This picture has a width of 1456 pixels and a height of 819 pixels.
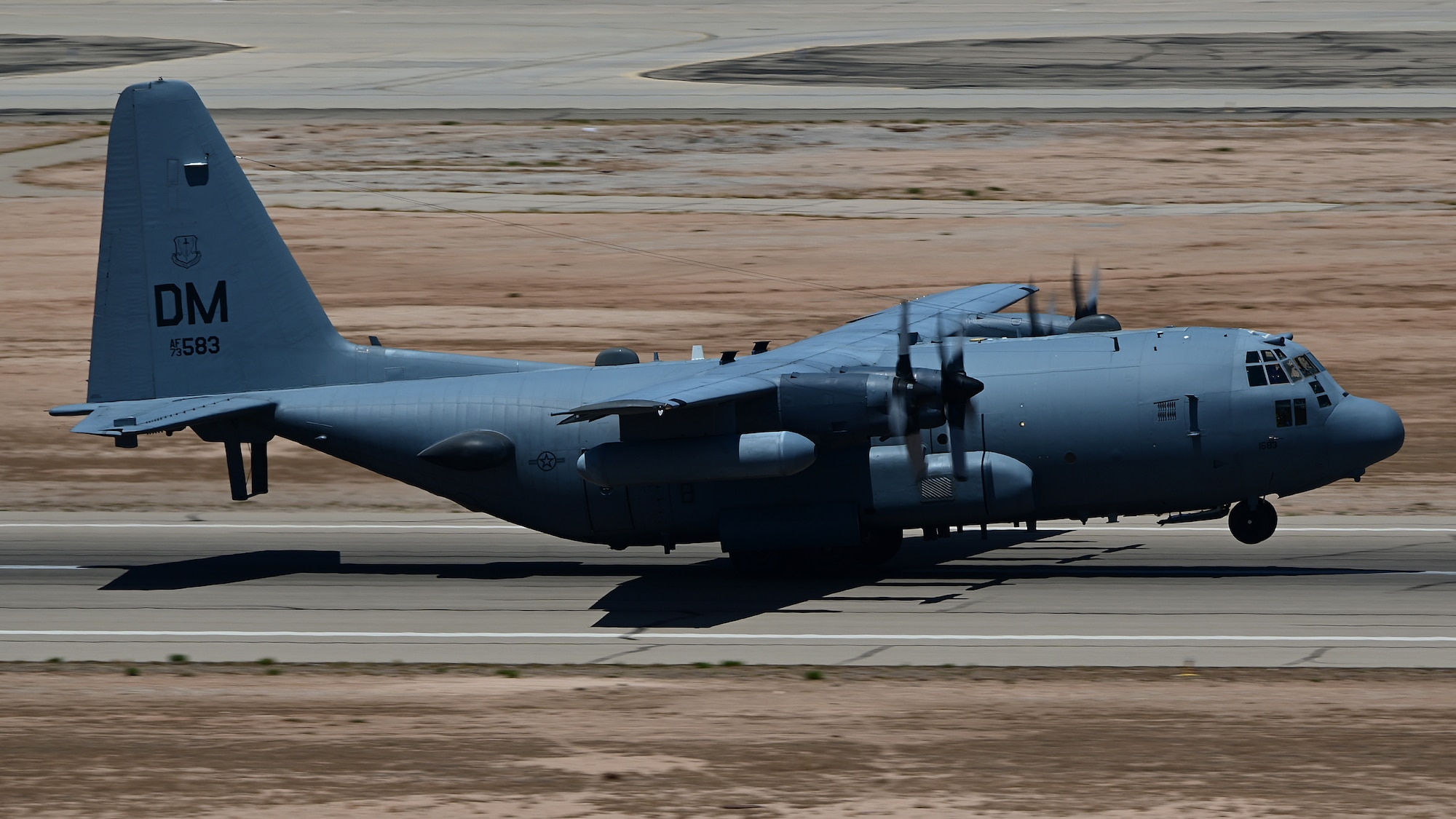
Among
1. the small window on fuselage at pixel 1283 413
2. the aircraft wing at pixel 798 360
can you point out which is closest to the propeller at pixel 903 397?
the aircraft wing at pixel 798 360

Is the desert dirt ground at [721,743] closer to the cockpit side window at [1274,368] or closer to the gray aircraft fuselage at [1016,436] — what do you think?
the gray aircraft fuselage at [1016,436]

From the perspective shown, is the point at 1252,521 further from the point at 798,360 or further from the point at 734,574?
the point at 734,574

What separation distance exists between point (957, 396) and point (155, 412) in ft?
44.1

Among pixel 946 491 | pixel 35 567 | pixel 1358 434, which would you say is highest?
pixel 1358 434

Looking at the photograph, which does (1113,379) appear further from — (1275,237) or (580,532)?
(1275,237)

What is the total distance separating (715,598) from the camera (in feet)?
91.8

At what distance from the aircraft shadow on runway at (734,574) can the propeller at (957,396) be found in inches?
89.1

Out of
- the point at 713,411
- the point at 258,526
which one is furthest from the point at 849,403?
the point at 258,526

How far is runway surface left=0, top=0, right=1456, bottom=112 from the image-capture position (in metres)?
81.8

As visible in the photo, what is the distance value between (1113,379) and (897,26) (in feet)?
293

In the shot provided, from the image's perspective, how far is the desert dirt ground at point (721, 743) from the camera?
17.7m

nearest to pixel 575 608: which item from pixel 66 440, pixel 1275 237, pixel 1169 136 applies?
pixel 66 440

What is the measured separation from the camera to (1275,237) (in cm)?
5638

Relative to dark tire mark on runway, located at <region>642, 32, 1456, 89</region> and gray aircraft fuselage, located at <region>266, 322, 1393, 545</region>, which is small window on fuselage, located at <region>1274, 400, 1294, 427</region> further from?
dark tire mark on runway, located at <region>642, 32, 1456, 89</region>
